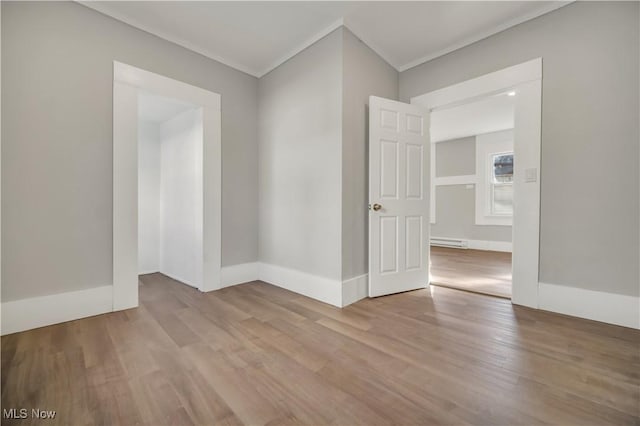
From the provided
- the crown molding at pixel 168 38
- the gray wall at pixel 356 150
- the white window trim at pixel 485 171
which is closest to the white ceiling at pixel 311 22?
the crown molding at pixel 168 38

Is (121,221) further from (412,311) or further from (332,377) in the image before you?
(412,311)

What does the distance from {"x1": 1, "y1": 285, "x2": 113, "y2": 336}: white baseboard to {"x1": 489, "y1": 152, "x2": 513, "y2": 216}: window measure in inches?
264

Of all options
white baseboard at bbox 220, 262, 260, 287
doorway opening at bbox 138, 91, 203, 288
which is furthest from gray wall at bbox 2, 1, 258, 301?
white baseboard at bbox 220, 262, 260, 287

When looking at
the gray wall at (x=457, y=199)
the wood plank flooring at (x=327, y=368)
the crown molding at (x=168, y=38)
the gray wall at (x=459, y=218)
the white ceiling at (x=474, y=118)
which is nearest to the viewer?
the wood plank flooring at (x=327, y=368)

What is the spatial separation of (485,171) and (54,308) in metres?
7.07

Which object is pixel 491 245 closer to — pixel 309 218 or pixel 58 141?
pixel 309 218

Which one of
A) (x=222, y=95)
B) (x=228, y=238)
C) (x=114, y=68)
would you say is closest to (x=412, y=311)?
(x=228, y=238)

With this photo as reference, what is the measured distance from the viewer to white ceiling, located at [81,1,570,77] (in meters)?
2.27

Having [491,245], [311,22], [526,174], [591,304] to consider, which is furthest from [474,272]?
[311,22]

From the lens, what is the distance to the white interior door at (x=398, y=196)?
2.68 m

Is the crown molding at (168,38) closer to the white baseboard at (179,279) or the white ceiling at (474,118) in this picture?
the white baseboard at (179,279)

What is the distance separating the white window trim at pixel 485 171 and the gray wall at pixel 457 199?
100 millimetres

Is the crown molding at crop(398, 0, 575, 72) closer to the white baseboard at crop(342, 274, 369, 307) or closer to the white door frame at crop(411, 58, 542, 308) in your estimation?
the white door frame at crop(411, 58, 542, 308)

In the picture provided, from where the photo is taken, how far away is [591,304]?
213 cm
